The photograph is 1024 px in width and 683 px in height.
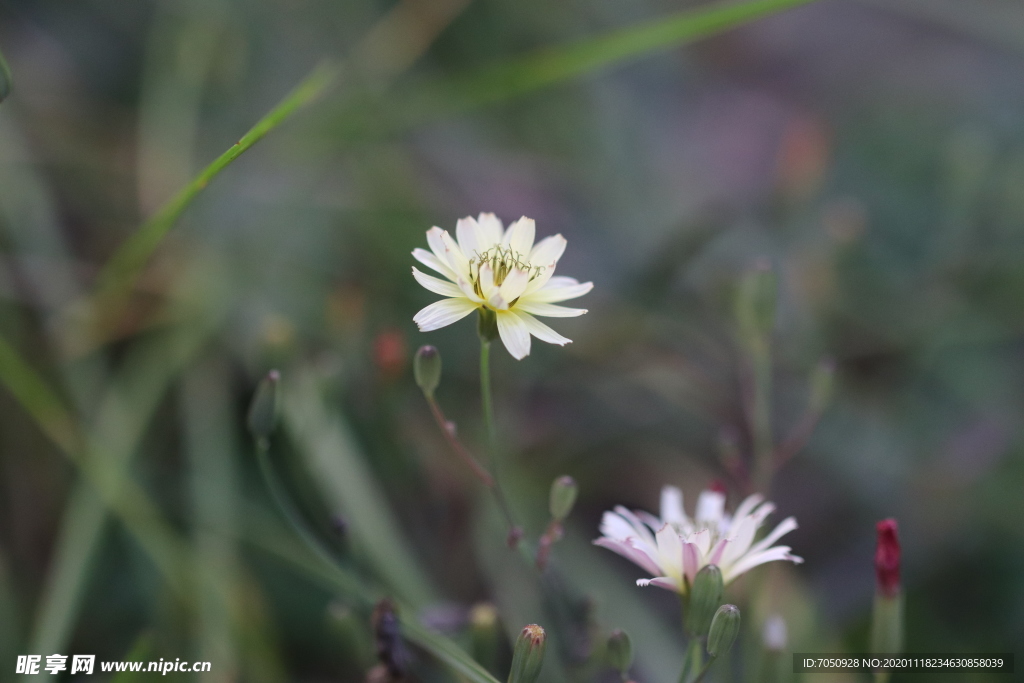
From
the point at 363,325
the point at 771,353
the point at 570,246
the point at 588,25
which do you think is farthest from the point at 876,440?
the point at 588,25

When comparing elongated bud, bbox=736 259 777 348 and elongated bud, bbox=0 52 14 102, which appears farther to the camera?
elongated bud, bbox=736 259 777 348

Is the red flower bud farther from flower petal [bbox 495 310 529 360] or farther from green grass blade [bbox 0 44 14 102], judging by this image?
green grass blade [bbox 0 44 14 102]

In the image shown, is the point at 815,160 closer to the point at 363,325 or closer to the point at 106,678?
the point at 363,325

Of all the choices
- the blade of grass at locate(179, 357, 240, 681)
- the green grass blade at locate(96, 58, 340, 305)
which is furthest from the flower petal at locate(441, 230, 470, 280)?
the blade of grass at locate(179, 357, 240, 681)

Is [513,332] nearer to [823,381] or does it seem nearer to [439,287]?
[439,287]

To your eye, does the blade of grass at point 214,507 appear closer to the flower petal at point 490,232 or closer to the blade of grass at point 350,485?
the blade of grass at point 350,485

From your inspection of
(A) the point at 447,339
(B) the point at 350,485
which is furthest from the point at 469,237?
(A) the point at 447,339
